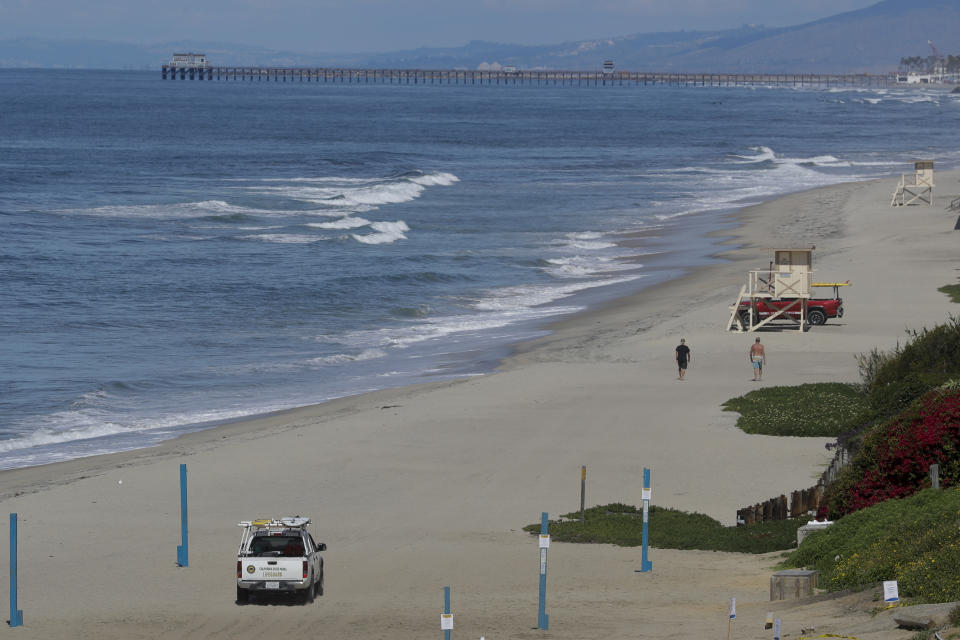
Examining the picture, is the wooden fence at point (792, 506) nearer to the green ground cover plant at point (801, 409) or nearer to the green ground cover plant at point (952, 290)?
the green ground cover plant at point (801, 409)

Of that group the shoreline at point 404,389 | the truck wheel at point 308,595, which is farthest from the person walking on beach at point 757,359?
the truck wheel at point 308,595

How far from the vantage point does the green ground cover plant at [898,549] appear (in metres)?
12.8

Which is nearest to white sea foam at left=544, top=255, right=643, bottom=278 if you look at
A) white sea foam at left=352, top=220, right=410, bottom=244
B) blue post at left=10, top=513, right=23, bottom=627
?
white sea foam at left=352, top=220, right=410, bottom=244

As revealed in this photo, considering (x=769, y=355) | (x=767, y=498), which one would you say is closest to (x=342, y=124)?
(x=769, y=355)

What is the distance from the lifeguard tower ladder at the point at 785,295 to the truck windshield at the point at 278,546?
21767 mm

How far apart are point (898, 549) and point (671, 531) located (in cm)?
499

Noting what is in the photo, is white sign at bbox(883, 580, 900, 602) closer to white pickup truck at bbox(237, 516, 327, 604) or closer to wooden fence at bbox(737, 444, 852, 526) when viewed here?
wooden fence at bbox(737, 444, 852, 526)

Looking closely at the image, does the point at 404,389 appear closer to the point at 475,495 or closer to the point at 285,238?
the point at 475,495

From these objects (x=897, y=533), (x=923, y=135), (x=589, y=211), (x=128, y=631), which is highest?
(x=923, y=135)

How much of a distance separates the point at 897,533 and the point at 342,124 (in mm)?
133718

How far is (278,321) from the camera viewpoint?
4006cm

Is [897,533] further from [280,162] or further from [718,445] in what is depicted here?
[280,162]

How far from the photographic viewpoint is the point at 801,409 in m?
26.1

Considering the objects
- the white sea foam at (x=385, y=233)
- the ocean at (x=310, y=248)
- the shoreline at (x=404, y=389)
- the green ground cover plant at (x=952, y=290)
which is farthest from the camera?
the white sea foam at (x=385, y=233)
